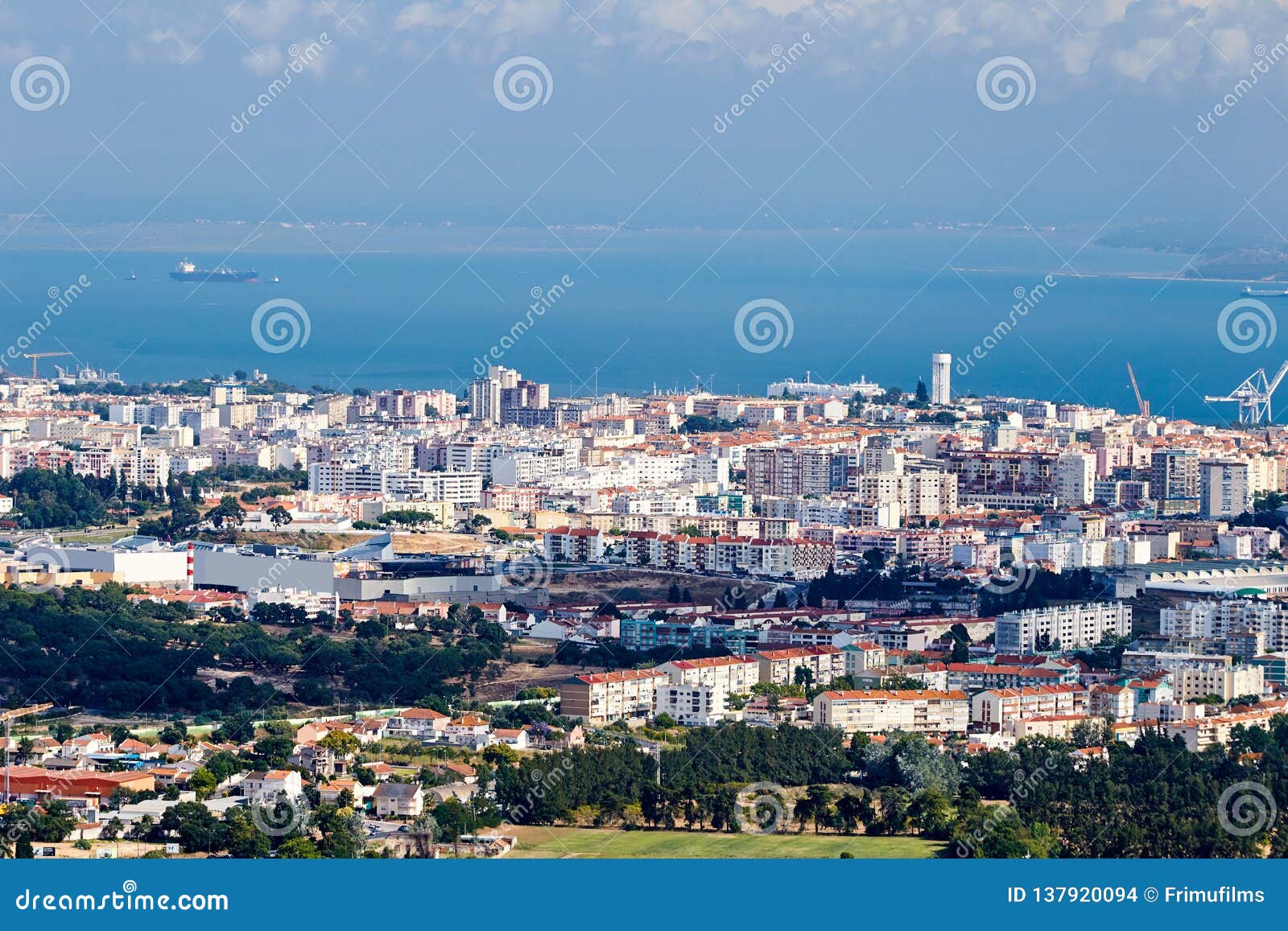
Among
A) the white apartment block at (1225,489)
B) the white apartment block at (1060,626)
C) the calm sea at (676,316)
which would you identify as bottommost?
the white apartment block at (1060,626)

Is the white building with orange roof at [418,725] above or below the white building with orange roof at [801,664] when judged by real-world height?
below

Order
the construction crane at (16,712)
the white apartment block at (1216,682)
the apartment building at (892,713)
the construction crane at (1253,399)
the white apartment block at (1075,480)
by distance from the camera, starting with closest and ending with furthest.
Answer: the construction crane at (16,712)
the apartment building at (892,713)
the white apartment block at (1216,682)
the white apartment block at (1075,480)
the construction crane at (1253,399)

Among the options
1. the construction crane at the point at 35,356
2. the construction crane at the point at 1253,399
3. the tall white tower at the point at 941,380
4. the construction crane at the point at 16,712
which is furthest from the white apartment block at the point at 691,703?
the construction crane at the point at 35,356

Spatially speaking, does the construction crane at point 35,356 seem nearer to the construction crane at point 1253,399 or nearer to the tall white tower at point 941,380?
the tall white tower at point 941,380

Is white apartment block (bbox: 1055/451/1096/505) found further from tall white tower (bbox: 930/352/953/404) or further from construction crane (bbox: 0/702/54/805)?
construction crane (bbox: 0/702/54/805)

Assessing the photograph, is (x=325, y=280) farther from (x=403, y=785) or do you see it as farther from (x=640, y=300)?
(x=403, y=785)

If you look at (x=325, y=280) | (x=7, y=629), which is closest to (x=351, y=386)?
(x=325, y=280)

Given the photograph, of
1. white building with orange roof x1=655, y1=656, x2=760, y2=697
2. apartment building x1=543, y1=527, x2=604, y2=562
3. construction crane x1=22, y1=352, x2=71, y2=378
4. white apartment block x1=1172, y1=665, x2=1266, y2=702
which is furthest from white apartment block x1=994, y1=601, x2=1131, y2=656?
construction crane x1=22, y1=352, x2=71, y2=378
